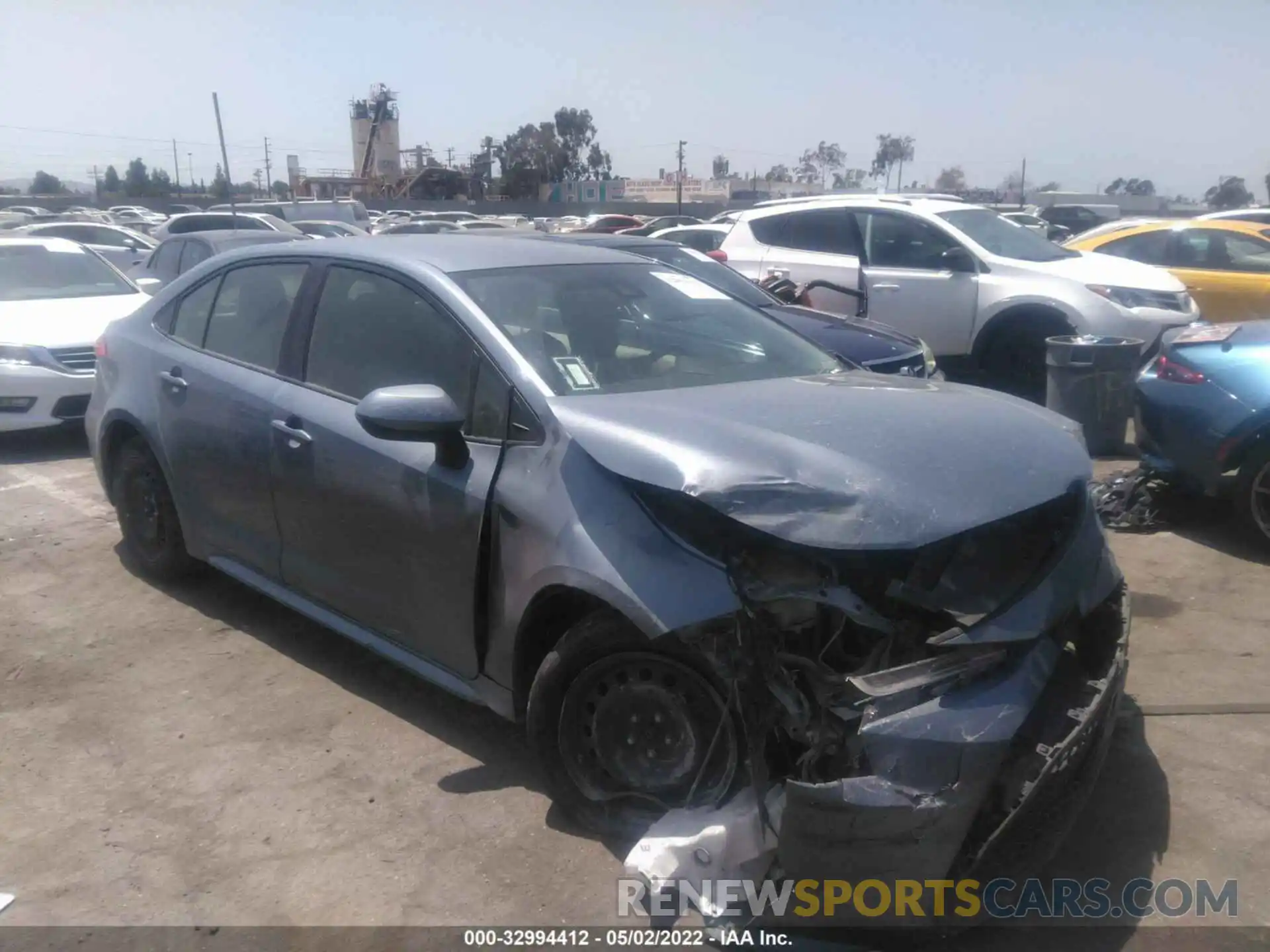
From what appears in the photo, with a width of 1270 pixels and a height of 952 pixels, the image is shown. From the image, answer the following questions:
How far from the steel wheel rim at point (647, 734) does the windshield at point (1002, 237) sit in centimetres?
713

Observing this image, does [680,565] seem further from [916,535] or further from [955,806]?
[955,806]

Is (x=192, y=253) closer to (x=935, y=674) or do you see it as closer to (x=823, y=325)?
(x=823, y=325)

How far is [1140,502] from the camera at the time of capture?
6137 millimetres

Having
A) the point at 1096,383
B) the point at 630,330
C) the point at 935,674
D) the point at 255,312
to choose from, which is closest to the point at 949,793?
the point at 935,674

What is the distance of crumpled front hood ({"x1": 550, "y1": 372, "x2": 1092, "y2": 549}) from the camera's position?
8.88ft

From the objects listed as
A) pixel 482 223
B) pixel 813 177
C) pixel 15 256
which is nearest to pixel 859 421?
pixel 15 256

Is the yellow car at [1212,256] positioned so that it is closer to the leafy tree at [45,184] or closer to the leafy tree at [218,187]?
the leafy tree at [218,187]

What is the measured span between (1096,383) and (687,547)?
18.6ft

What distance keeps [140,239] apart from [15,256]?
43.7ft

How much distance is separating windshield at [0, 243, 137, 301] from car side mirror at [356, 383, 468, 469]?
7228mm

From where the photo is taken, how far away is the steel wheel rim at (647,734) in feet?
9.66

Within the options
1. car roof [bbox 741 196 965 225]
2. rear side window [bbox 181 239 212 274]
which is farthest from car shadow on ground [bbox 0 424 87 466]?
car roof [bbox 741 196 965 225]

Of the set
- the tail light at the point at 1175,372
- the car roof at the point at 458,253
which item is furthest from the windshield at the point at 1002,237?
the car roof at the point at 458,253

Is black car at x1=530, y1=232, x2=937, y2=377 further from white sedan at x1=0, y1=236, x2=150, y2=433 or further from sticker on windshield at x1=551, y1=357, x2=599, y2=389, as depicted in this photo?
white sedan at x1=0, y1=236, x2=150, y2=433
